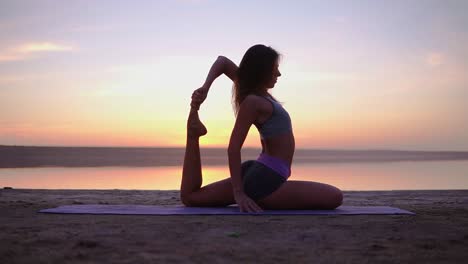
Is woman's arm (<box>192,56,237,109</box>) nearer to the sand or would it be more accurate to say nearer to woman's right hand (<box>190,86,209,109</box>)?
woman's right hand (<box>190,86,209,109</box>)

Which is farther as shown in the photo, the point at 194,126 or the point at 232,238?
the point at 194,126

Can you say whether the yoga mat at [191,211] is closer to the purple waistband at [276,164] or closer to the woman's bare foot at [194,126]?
the purple waistband at [276,164]

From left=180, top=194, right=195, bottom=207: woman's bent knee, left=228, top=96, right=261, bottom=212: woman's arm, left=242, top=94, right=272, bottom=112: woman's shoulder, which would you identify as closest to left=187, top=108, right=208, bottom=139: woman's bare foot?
left=228, top=96, right=261, bottom=212: woman's arm

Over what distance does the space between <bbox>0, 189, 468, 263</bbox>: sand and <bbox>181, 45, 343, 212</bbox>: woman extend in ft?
1.19

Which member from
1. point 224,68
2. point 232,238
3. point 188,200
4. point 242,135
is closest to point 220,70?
point 224,68

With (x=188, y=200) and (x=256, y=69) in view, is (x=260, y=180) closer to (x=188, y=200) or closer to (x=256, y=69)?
(x=188, y=200)

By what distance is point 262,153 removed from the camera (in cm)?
428

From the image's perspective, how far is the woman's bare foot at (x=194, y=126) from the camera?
14.0ft

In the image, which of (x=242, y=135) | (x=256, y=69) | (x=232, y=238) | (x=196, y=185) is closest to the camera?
(x=232, y=238)

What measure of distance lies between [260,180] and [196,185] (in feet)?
1.97

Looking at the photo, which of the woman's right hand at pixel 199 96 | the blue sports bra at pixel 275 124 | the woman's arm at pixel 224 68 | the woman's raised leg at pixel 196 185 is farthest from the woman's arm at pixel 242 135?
the woman's arm at pixel 224 68

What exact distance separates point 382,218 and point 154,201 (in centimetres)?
245

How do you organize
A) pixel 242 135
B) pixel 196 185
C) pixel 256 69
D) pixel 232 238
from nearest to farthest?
pixel 232 238, pixel 242 135, pixel 256 69, pixel 196 185

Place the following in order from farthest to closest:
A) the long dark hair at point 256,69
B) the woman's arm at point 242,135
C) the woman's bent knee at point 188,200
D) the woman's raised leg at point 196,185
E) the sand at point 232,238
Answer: the woman's bent knee at point 188,200 < the woman's raised leg at point 196,185 < the long dark hair at point 256,69 < the woman's arm at point 242,135 < the sand at point 232,238
